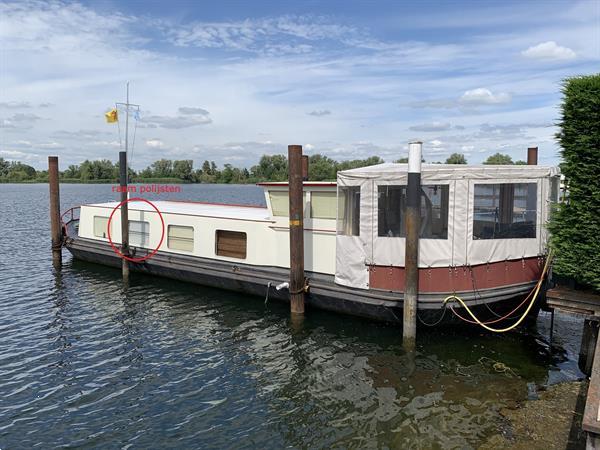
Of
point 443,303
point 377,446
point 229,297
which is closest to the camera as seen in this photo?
point 377,446

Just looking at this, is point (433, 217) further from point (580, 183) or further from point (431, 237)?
point (580, 183)

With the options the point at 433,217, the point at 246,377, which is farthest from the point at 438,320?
the point at 246,377

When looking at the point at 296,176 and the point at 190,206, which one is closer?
the point at 296,176

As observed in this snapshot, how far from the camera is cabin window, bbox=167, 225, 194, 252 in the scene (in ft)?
51.0

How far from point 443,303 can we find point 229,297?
21.9 feet

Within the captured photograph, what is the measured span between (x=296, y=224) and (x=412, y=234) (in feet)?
9.87

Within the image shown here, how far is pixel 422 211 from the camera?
34.5ft

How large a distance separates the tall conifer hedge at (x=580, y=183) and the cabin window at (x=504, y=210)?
169 cm

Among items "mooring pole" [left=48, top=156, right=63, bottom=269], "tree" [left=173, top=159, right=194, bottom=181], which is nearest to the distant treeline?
→ "tree" [left=173, top=159, right=194, bottom=181]

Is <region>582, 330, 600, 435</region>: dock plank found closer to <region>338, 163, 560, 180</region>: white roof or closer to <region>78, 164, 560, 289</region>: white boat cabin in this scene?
<region>78, 164, 560, 289</region>: white boat cabin

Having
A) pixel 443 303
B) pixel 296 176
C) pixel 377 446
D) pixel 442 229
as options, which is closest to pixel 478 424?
pixel 377 446

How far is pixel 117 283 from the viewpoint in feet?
53.3

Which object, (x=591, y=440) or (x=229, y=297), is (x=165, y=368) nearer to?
(x=229, y=297)

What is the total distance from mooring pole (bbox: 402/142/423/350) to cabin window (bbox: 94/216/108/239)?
1270 cm
